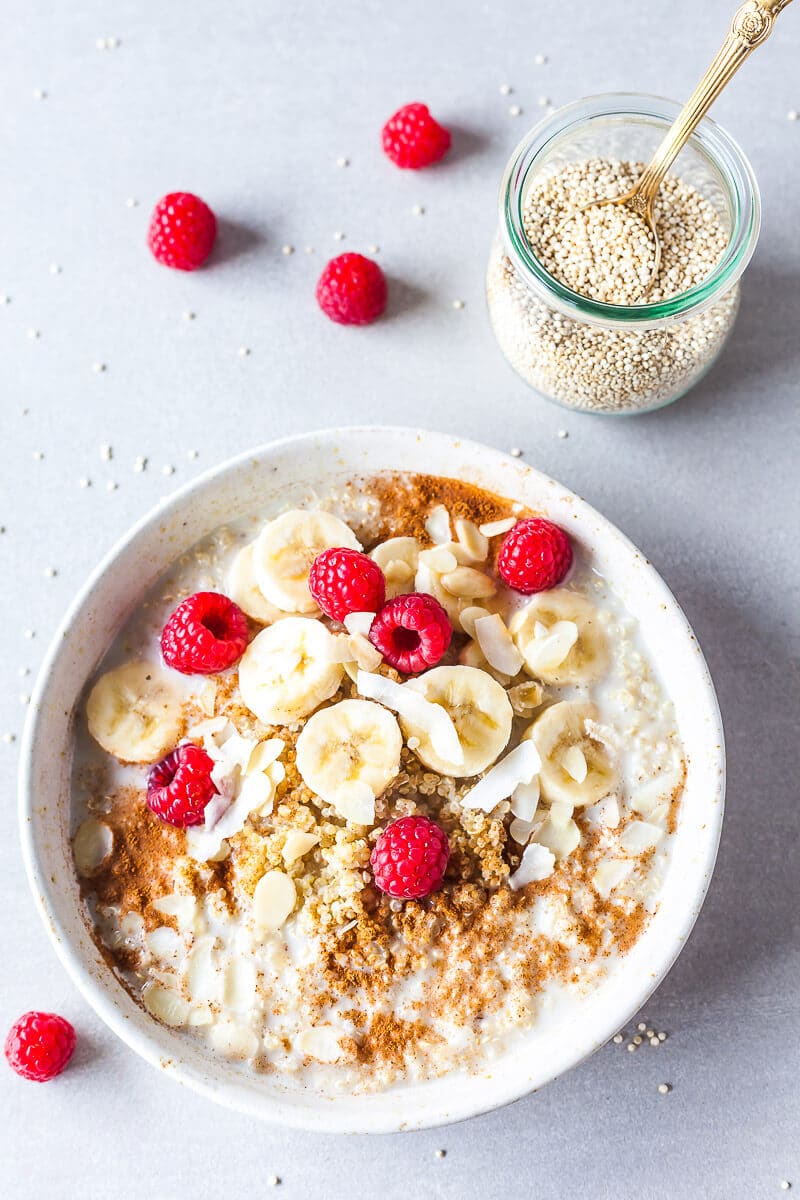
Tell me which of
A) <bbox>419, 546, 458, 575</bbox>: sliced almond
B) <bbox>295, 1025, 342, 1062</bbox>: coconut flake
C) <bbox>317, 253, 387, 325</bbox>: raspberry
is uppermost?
<bbox>317, 253, 387, 325</bbox>: raspberry

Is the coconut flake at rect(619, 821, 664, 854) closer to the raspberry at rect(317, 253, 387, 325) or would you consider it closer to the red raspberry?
the raspberry at rect(317, 253, 387, 325)

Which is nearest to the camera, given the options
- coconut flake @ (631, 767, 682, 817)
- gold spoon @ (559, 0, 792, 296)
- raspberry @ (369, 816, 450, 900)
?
gold spoon @ (559, 0, 792, 296)

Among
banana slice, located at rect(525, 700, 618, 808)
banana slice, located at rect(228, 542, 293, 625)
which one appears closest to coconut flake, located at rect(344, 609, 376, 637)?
banana slice, located at rect(228, 542, 293, 625)

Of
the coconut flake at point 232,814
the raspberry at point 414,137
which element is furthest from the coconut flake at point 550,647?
the raspberry at point 414,137

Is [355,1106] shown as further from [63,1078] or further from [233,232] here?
[233,232]

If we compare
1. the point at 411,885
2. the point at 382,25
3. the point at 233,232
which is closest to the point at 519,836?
the point at 411,885
